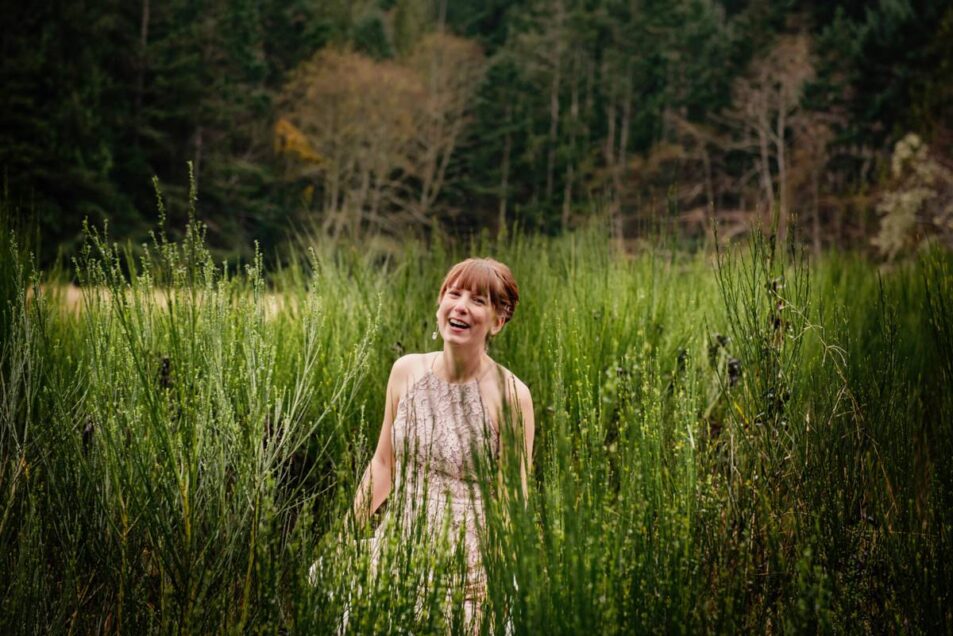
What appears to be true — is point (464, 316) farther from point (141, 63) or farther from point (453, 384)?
point (141, 63)

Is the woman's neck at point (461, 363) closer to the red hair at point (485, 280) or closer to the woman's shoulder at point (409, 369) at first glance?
the woman's shoulder at point (409, 369)

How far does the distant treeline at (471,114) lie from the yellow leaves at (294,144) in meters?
0.07

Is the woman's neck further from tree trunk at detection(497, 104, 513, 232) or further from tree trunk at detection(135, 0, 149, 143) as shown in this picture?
tree trunk at detection(497, 104, 513, 232)

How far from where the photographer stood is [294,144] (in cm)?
2741

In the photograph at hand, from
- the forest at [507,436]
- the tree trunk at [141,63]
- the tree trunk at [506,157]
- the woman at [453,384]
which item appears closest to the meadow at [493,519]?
the forest at [507,436]

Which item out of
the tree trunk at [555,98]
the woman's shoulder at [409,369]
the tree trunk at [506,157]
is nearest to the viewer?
the woman's shoulder at [409,369]

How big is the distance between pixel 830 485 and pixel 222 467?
→ 152 cm

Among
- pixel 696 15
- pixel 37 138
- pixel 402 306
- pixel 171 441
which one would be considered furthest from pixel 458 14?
pixel 171 441

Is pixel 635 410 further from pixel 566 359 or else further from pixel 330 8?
pixel 330 8

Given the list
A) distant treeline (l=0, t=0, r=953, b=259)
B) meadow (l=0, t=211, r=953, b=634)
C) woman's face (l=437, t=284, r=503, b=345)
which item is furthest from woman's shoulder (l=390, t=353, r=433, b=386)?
distant treeline (l=0, t=0, r=953, b=259)

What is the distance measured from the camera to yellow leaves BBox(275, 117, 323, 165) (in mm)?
27312

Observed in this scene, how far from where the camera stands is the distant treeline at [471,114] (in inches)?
739

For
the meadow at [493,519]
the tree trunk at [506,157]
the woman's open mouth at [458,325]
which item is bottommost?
the meadow at [493,519]

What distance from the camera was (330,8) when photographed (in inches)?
1275
